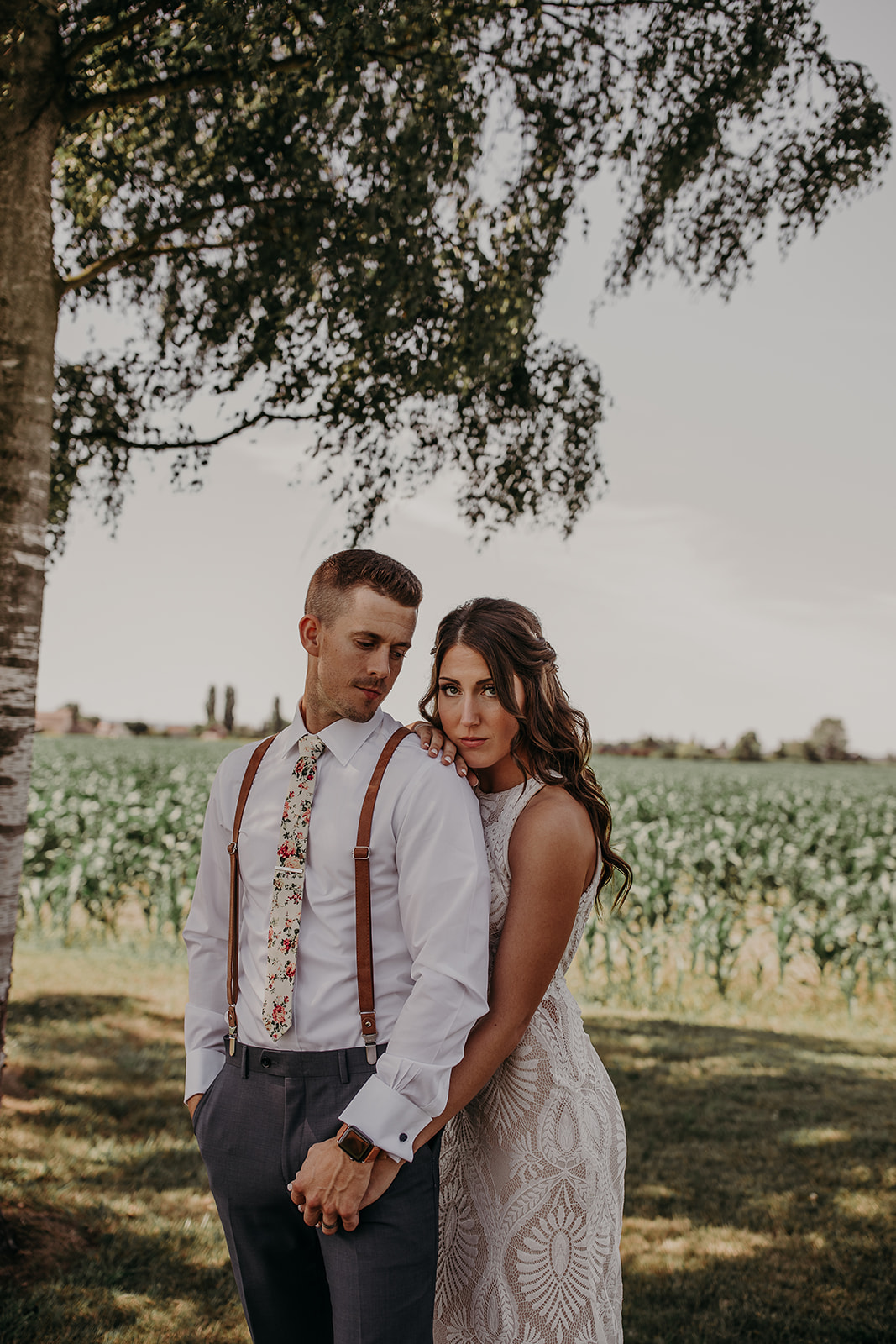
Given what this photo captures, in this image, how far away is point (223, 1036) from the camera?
230 cm

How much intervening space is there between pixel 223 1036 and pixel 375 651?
104 centimetres

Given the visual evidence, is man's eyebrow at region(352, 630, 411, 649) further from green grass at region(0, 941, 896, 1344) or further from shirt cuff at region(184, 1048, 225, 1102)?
green grass at region(0, 941, 896, 1344)

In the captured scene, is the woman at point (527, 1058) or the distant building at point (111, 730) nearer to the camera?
the woman at point (527, 1058)

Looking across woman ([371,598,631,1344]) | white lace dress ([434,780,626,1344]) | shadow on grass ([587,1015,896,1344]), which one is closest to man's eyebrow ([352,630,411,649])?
woman ([371,598,631,1344])

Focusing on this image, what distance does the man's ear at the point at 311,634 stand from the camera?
7.36 feet

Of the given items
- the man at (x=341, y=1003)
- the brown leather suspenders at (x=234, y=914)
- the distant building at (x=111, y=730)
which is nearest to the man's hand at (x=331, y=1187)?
the man at (x=341, y=1003)

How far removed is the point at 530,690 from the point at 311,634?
56cm

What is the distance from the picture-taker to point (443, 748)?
2.19 meters

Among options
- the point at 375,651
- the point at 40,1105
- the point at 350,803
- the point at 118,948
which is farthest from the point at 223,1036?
the point at 118,948

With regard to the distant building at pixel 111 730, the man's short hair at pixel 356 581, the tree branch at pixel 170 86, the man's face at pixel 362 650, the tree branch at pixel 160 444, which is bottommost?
the distant building at pixel 111 730

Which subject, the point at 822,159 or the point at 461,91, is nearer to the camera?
the point at 461,91

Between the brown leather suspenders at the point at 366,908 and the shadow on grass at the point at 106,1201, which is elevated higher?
the brown leather suspenders at the point at 366,908

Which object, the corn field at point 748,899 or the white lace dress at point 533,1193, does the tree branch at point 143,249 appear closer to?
the white lace dress at point 533,1193

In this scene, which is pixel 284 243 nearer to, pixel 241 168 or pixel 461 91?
pixel 241 168
